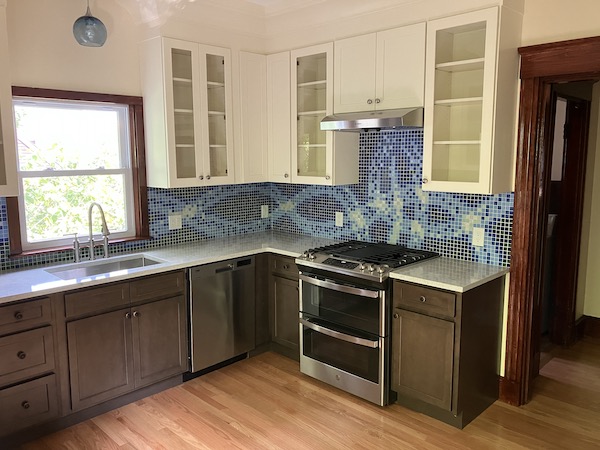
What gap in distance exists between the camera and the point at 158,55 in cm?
344

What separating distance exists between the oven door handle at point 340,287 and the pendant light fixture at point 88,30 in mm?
2041

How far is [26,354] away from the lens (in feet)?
8.79

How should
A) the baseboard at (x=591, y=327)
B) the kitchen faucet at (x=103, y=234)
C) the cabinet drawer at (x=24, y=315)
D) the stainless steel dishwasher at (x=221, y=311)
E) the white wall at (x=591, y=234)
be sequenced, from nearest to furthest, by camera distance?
the cabinet drawer at (x=24, y=315) < the kitchen faucet at (x=103, y=234) < the stainless steel dishwasher at (x=221, y=311) < the white wall at (x=591, y=234) < the baseboard at (x=591, y=327)

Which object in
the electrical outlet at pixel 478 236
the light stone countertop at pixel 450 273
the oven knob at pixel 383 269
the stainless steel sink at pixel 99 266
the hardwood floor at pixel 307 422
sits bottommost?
the hardwood floor at pixel 307 422

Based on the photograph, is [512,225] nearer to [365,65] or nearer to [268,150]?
[365,65]

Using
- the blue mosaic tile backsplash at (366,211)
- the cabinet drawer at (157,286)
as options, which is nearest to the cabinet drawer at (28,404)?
the cabinet drawer at (157,286)

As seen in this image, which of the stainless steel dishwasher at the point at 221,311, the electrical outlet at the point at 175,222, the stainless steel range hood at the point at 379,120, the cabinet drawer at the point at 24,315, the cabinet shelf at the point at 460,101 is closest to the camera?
the cabinet drawer at the point at 24,315

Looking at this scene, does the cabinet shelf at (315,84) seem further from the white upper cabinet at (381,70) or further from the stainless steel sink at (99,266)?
the stainless steel sink at (99,266)

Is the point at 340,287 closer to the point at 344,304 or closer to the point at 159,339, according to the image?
the point at 344,304

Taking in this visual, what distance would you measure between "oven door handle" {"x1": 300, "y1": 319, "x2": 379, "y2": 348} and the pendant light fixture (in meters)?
2.30

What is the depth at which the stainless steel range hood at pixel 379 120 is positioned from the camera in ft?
9.90

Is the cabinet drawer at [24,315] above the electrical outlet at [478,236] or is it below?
below

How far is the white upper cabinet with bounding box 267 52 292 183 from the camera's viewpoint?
391 centimetres

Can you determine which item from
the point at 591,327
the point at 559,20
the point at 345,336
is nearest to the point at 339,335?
the point at 345,336
